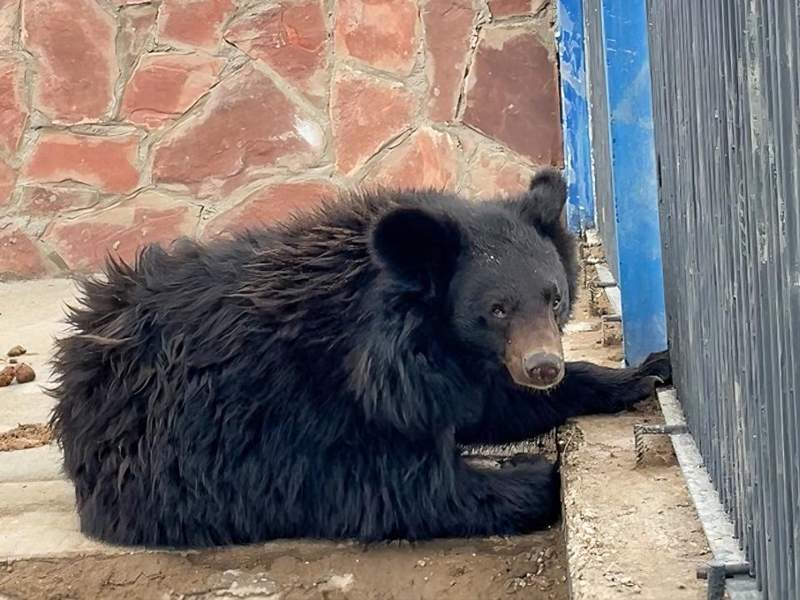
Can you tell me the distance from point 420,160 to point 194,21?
1.56 meters

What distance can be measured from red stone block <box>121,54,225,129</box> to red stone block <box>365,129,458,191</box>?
116 cm

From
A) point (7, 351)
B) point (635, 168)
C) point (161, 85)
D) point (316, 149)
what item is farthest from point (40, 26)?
point (635, 168)

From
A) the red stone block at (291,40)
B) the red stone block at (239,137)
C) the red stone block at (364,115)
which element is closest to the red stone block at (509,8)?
the red stone block at (364,115)

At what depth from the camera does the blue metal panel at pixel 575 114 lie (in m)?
6.72

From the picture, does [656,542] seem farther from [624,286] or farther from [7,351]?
[7,351]

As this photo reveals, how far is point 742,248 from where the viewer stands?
229 cm

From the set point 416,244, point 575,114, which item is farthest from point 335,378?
point 575,114

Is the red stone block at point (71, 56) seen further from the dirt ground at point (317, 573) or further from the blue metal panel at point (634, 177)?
the dirt ground at point (317, 573)

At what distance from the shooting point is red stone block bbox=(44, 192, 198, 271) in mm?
7660

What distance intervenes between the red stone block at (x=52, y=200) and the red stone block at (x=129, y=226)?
0.08m

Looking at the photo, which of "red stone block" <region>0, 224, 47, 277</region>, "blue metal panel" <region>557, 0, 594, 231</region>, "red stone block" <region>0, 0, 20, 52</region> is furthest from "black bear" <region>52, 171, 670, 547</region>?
"red stone block" <region>0, 0, 20, 52</region>

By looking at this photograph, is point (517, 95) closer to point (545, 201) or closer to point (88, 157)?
point (88, 157)

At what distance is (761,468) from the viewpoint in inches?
86.5

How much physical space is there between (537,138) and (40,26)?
9.87ft
